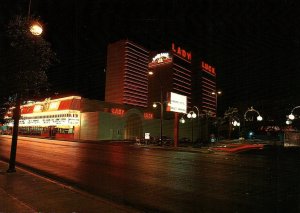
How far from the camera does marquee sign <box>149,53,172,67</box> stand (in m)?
152

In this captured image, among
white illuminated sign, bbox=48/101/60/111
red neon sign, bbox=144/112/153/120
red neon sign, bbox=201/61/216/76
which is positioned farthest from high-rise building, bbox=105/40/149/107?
white illuminated sign, bbox=48/101/60/111

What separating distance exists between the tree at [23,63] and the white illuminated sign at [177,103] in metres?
30.8

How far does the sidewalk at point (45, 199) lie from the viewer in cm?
739

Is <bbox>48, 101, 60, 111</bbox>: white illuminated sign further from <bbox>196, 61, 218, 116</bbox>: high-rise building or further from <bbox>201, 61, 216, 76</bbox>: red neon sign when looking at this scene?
<bbox>201, 61, 216, 76</bbox>: red neon sign

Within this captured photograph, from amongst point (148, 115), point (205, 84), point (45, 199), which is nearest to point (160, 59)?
point (205, 84)

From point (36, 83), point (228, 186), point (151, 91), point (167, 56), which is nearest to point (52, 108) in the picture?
point (36, 83)

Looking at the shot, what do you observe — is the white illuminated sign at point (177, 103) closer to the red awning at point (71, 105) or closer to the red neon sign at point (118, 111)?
the red neon sign at point (118, 111)

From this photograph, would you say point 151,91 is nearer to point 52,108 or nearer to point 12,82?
point 52,108

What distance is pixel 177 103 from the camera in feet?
148

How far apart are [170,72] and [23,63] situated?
461 ft

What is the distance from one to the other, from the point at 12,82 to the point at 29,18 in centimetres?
298

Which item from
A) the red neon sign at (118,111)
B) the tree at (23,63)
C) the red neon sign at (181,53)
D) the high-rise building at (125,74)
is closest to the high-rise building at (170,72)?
the red neon sign at (181,53)

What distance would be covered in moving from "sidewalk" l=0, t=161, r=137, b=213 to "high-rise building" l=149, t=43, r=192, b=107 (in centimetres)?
13439

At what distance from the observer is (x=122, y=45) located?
15738 centimetres
